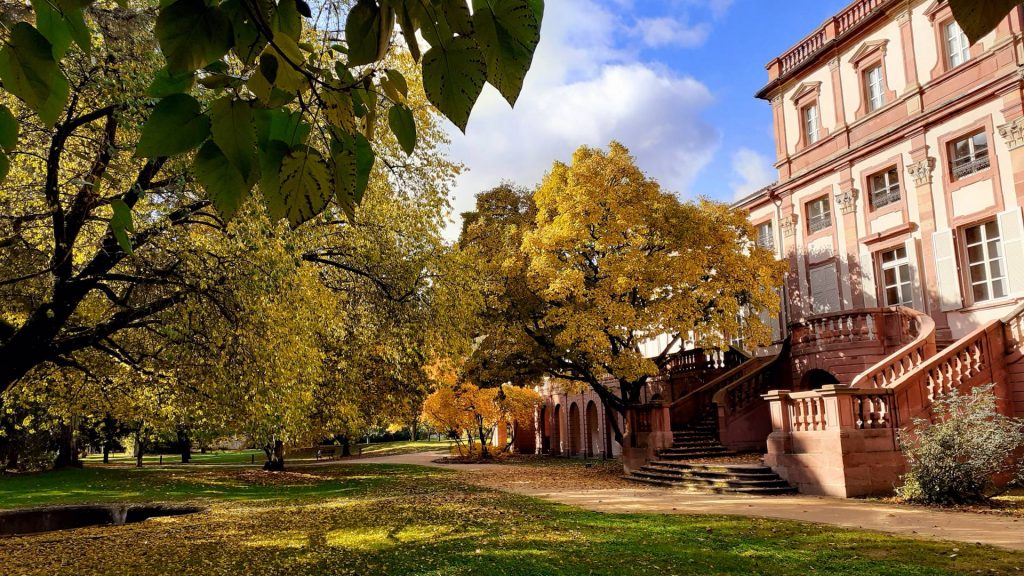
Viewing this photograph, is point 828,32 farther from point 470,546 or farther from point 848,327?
point 470,546

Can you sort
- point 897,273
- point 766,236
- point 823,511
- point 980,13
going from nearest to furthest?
point 980,13, point 823,511, point 897,273, point 766,236

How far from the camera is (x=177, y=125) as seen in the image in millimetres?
1243

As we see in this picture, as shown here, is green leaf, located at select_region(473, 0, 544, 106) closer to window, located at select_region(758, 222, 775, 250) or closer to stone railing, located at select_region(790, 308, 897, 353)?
stone railing, located at select_region(790, 308, 897, 353)

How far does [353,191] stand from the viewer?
1.41 m

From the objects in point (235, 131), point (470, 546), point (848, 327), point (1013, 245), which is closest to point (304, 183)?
point (235, 131)

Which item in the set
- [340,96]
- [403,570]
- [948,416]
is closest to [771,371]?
[948,416]

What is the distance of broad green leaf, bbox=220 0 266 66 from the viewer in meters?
1.28

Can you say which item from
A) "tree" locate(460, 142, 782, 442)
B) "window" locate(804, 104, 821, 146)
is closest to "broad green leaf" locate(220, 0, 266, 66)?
"tree" locate(460, 142, 782, 442)

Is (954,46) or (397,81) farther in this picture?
(954,46)

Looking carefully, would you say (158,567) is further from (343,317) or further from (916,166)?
(916,166)

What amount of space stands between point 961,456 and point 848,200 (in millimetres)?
12642

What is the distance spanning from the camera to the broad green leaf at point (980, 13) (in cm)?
107

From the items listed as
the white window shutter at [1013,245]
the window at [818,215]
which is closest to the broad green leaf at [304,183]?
the white window shutter at [1013,245]

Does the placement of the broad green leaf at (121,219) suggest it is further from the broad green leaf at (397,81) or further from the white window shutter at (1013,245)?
the white window shutter at (1013,245)
